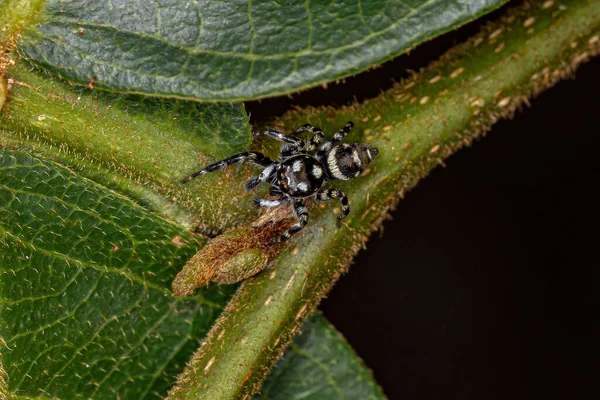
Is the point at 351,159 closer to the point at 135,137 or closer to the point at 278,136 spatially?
the point at 278,136

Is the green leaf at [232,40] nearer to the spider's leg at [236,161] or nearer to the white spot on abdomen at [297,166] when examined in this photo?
the spider's leg at [236,161]

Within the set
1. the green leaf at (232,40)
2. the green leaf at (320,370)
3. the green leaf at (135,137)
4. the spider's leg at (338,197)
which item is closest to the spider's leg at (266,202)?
the green leaf at (135,137)

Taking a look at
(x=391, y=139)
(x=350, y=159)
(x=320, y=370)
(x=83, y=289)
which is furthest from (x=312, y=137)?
(x=83, y=289)

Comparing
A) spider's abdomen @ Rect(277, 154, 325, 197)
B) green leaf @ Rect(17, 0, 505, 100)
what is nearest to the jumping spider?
spider's abdomen @ Rect(277, 154, 325, 197)

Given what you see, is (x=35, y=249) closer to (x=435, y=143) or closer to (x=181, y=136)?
(x=181, y=136)

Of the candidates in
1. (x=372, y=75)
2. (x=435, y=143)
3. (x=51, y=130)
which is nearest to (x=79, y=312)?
(x=51, y=130)
